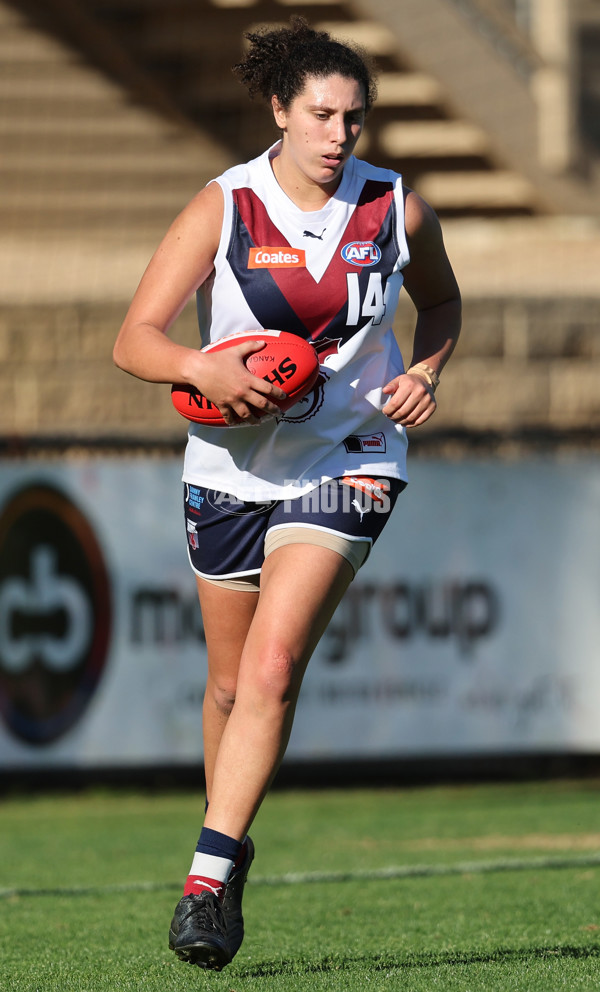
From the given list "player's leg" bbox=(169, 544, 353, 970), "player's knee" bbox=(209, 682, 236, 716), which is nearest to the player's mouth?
"player's leg" bbox=(169, 544, 353, 970)

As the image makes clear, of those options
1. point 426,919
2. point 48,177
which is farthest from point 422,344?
point 48,177

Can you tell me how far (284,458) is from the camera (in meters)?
3.61

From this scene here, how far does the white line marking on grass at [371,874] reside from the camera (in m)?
5.56

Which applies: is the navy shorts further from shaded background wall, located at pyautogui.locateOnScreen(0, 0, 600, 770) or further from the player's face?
shaded background wall, located at pyautogui.locateOnScreen(0, 0, 600, 770)

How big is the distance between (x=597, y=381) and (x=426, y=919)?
18.4 ft

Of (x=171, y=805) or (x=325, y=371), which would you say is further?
(x=171, y=805)

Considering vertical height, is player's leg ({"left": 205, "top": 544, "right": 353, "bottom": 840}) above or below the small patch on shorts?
below

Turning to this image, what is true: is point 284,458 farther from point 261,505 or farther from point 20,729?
point 20,729

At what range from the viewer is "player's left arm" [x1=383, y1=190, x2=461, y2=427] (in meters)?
3.50

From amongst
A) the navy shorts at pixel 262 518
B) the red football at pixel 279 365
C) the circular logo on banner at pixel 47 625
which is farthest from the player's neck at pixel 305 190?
the circular logo on banner at pixel 47 625

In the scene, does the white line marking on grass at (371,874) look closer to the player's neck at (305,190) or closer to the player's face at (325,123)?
the player's neck at (305,190)

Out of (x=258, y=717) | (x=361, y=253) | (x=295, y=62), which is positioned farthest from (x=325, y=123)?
(x=258, y=717)

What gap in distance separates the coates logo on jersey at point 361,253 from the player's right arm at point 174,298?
1.04 feet

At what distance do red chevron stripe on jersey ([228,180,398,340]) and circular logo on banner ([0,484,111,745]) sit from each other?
17.1 ft
